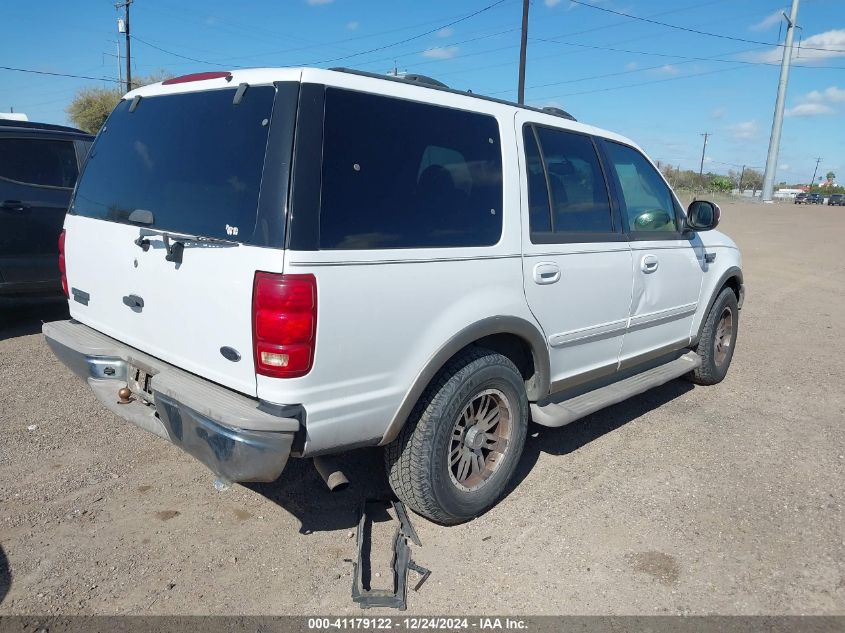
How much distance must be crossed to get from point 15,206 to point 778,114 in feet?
174

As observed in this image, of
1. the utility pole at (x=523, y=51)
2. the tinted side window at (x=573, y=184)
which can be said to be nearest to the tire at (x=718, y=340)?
the tinted side window at (x=573, y=184)

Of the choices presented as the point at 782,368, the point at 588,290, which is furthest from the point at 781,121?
the point at 588,290

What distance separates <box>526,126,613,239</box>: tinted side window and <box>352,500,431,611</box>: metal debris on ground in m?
1.66

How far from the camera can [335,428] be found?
2623 mm

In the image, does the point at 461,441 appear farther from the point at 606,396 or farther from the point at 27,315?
the point at 27,315

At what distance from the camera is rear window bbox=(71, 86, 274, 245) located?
2.59m

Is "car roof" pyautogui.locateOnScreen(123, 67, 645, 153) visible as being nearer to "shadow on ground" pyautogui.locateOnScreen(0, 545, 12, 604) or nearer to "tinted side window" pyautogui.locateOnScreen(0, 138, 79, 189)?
"shadow on ground" pyautogui.locateOnScreen(0, 545, 12, 604)

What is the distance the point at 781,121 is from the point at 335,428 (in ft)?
180

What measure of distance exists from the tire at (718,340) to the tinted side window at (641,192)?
1073 mm

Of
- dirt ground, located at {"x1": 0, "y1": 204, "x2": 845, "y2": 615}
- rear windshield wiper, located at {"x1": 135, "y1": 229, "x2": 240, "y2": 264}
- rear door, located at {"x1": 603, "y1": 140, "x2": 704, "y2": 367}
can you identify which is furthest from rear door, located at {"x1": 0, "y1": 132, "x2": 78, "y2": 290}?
rear door, located at {"x1": 603, "y1": 140, "x2": 704, "y2": 367}

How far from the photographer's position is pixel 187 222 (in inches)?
110

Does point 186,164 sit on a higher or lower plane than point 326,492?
higher

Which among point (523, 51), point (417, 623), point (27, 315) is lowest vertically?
point (417, 623)

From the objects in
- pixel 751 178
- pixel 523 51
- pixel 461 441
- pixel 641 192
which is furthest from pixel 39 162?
pixel 751 178
